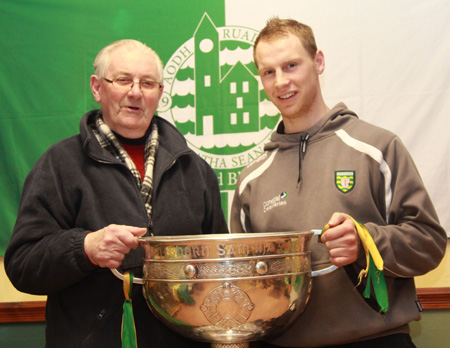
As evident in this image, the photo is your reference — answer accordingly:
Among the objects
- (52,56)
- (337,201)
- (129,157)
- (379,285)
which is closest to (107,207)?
(129,157)

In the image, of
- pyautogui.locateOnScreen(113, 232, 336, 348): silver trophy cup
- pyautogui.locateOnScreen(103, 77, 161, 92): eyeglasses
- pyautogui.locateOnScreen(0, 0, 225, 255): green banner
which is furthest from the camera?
pyautogui.locateOnScreen(0, 0, 225, 255): green banner

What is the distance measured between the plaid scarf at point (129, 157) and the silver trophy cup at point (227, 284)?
36 cm

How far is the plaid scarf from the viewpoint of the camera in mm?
1355

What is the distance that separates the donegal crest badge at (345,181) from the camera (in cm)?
128

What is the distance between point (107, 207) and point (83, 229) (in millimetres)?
85

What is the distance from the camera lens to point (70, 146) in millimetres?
1371

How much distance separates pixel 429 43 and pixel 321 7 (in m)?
0.45

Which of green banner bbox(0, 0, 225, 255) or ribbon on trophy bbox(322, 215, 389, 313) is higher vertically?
green banner bbox(0, 0, 225, 255)

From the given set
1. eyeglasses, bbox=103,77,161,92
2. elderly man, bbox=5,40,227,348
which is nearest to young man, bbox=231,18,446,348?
elderly man, bbox=5,40,227,348

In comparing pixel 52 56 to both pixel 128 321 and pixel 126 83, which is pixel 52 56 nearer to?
pixel 126 83

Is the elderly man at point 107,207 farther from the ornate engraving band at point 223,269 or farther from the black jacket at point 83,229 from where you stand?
the ornate engraving band at point 223,269

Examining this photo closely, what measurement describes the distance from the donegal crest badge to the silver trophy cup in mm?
334

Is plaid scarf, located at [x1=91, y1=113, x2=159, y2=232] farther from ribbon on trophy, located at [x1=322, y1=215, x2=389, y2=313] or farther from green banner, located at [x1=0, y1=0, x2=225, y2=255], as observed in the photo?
green banner, located at [x1=0, y1=0, x2=225, y2=255]

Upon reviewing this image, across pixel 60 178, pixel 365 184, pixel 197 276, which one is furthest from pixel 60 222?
pixel 365 184
